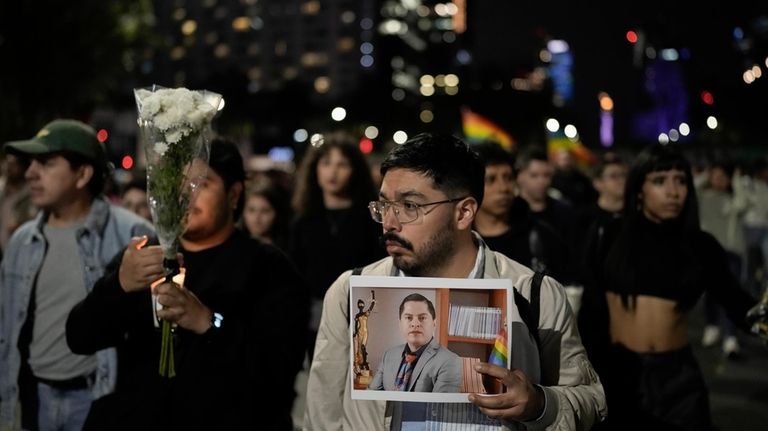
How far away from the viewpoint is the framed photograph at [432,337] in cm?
281

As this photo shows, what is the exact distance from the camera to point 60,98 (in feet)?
96.3

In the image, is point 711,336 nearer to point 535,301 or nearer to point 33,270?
point 33,270

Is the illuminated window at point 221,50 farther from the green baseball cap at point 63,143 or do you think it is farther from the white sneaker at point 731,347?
the green baseball cap at point 63,143

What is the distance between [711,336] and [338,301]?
9883 mm

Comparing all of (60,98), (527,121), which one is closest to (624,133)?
(527,121)

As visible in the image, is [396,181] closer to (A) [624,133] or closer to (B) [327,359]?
(B) [327,359]

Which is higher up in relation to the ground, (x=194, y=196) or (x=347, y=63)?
(x=347, y=63)

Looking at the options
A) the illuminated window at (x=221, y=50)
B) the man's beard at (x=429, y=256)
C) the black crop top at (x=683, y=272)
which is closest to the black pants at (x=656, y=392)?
the black crop top at (x=683, y=272)

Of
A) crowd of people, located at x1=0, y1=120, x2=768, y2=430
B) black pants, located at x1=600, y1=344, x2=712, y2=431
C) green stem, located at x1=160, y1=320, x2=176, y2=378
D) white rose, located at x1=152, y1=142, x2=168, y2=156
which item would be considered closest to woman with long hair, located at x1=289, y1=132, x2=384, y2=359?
crowd of people, located at x1=0, y1=120, x2=768, y2=430

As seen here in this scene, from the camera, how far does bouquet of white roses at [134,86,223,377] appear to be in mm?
3484

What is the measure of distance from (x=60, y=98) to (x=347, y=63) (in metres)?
134

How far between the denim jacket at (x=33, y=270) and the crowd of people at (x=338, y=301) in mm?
11

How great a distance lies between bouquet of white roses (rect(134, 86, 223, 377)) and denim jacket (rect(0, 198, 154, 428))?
4.31 feet

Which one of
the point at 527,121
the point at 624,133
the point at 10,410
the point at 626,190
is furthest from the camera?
the point at 624,133
